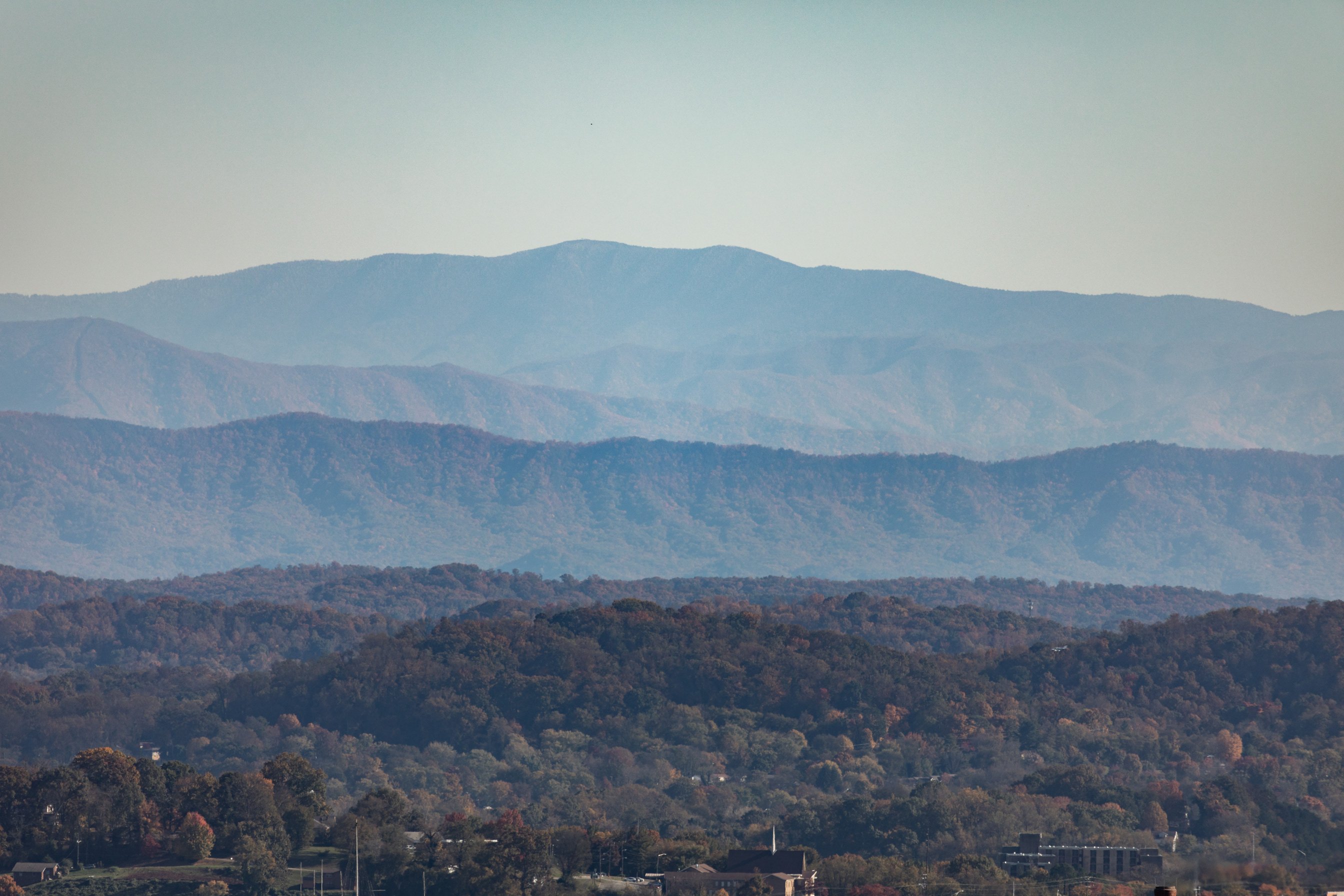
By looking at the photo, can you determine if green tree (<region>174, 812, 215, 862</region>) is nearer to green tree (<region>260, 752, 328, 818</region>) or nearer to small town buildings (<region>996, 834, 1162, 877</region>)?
green tree (<region>260, 752, 328, 818</region>)

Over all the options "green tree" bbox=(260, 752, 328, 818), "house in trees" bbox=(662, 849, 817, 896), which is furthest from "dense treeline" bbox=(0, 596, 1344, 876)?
"house in trees" bbox=(662, 849, 817, 896)

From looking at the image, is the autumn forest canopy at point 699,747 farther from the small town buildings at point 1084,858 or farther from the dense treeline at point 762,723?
the small town buildings at point 1084,858

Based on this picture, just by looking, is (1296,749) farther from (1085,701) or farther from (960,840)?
(960,840)

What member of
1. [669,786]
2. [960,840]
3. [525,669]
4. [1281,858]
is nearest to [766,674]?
[525,669]

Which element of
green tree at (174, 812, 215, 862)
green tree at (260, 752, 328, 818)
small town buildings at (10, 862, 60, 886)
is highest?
green tree at (260, 752, 328, 818)

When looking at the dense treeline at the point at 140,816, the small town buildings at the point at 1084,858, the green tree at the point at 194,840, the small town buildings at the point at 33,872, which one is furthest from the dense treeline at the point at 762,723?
the small town buildings at the point at 33,872
